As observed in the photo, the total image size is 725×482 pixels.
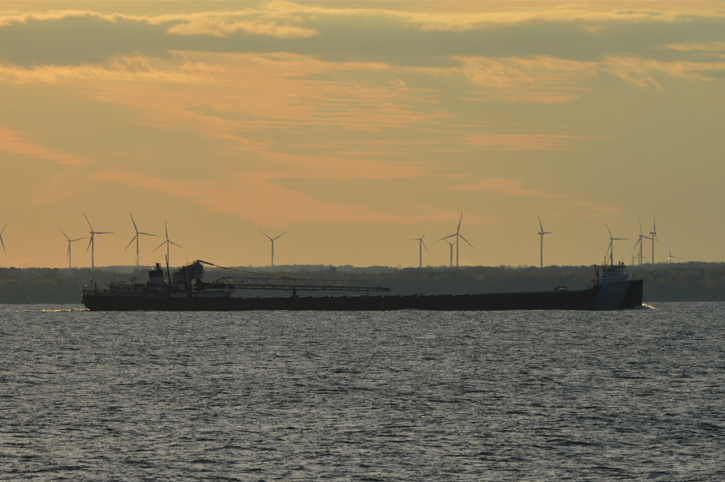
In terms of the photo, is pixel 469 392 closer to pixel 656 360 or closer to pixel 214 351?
pixel 656 360

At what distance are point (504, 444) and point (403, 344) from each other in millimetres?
85377

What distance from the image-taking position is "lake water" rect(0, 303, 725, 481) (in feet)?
153

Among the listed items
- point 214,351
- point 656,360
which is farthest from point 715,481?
point 214,351

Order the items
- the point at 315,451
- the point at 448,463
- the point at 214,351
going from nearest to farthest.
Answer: the point at 448,463 → the point at 315,451 → the point at 214,351

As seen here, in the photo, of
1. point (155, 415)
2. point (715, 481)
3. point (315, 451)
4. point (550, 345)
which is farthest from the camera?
point (550, 345)

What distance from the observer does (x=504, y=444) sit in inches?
2087

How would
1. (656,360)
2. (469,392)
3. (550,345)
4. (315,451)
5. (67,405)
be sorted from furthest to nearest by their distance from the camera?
(550,345) → (656,360) → (469,392) → (67,405) → (315,451)

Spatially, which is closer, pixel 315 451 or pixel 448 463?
pixel 448 463

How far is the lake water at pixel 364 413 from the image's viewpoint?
1831 inches

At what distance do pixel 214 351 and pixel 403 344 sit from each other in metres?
31.1

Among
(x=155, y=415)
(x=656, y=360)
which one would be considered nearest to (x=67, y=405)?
(x=155, y=415)

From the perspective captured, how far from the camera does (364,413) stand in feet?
214

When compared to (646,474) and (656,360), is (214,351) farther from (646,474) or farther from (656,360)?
(646,474)

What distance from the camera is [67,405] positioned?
69.6 meters
